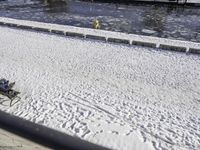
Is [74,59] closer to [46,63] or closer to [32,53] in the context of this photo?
[46,63]

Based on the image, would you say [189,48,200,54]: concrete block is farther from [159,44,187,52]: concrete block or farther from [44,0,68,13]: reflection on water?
[44,0,68,13]: reflection on water

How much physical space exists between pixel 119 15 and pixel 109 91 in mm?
22684

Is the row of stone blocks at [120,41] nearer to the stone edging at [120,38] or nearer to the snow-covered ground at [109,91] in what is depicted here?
the stone edging at [120,38]

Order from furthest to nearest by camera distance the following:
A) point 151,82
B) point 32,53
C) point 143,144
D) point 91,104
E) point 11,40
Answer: point 11,40, point 32,53, point 151,82, point 91,104, point 143,144

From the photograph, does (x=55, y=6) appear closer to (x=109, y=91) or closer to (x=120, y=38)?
(x=120, y=38)

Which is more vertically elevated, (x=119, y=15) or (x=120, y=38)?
(x=119, y=15)

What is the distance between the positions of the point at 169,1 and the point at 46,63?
31.1m

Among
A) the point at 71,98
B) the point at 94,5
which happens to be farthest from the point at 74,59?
the point at 94,5

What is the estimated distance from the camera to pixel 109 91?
44.9 ft

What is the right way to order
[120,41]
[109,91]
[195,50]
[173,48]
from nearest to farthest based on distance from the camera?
[109,91] < [195,50] < [173,48] < [120,41]

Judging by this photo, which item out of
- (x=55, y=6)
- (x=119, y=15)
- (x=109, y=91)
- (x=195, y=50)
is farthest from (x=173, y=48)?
(x=55, y=6)

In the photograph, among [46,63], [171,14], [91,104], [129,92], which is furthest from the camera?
[171,14]

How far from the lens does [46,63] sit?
1745 cm

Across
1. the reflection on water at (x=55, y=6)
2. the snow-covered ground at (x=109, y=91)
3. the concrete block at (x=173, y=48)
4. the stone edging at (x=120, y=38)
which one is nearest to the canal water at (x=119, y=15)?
the reflection on water at (x=55, y=6)
